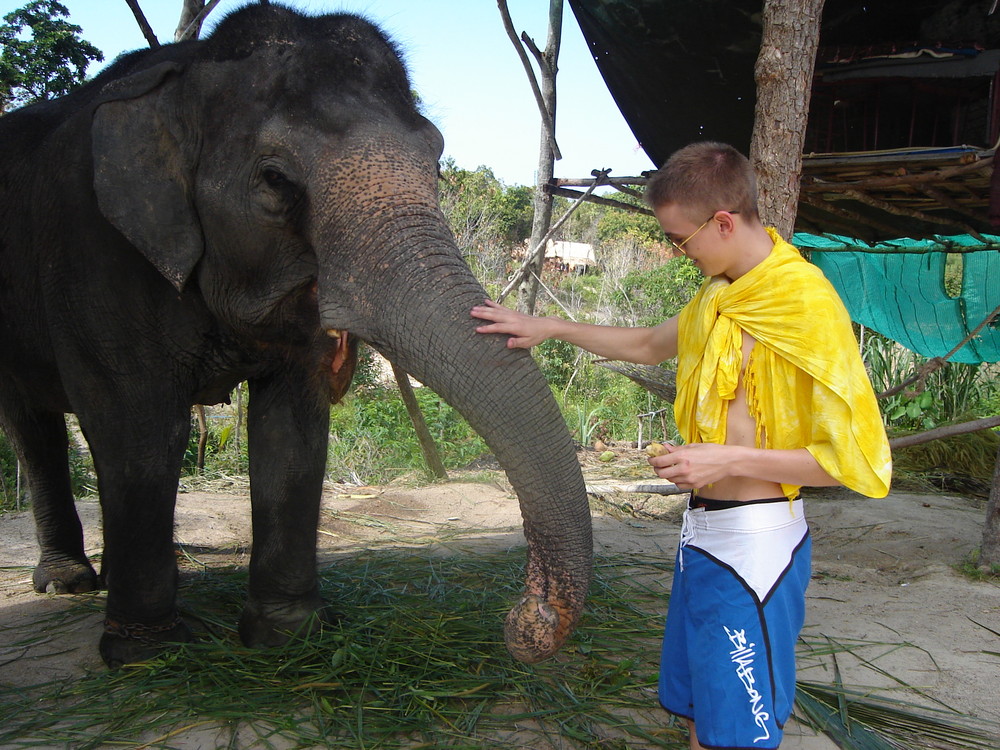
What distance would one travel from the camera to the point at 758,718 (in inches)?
74.8

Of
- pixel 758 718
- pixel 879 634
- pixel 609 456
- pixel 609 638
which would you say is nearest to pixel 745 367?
pixel 758 718

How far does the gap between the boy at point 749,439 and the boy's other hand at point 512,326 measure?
410mm

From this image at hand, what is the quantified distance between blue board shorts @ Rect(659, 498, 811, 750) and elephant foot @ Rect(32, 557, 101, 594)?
321 centimetres

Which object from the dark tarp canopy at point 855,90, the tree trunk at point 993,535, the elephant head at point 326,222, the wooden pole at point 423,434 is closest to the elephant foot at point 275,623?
the elephant head at point 326,222

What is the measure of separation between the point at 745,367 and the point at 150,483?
2.12 metres

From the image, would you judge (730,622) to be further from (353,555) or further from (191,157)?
(353,555)

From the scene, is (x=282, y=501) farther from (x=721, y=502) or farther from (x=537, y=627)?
(x=721, y=502)

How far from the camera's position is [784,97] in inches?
161

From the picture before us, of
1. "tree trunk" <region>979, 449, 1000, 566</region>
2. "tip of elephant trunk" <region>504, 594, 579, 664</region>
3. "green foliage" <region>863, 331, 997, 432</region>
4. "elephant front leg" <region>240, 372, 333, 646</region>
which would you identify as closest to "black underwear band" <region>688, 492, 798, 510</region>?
"tip of elephant trunk" <region>504, 594, 579, 664</region>

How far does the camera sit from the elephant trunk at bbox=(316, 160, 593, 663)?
6.99ft

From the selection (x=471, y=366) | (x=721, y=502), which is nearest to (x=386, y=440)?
(x=471, y=366)

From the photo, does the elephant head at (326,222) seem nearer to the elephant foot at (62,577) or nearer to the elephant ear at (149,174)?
the elephant ear at (149,174)

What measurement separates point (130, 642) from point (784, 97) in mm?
3708

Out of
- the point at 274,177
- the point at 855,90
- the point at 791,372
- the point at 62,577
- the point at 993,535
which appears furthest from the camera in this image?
the point at 855,90
